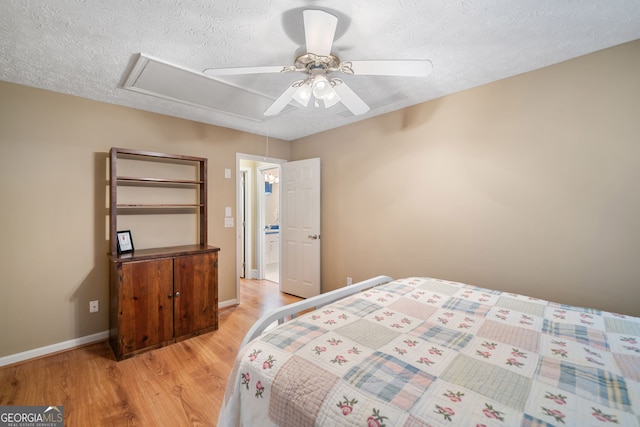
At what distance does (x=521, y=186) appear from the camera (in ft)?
7.14

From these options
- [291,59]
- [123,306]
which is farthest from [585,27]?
[123,306]

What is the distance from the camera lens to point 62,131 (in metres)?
2.46

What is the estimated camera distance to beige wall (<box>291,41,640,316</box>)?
182cm

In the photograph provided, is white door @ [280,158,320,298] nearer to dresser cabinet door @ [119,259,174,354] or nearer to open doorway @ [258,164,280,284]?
open doorway @ [258,164,280,284]

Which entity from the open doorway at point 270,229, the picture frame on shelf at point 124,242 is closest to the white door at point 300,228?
the open doorway at point 270,229

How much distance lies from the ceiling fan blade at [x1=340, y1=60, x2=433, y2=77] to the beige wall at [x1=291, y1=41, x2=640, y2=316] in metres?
1.23

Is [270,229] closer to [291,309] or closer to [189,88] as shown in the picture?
[189,88]

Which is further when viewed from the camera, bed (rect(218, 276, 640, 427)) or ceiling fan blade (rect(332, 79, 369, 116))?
ceiling fan blade (rect(332, 79, 369, 116))

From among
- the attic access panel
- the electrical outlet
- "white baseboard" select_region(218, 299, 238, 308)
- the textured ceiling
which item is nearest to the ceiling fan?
the textured ceiling

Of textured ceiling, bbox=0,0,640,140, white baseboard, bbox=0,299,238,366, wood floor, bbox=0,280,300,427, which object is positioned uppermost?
textured ceiling, bbox=0,0,640,140

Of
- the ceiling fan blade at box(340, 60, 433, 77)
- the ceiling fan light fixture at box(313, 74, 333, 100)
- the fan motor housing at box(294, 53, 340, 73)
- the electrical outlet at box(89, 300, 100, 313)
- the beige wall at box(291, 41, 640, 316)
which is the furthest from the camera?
the electrical outlet at box(89, 300, 100, 313)

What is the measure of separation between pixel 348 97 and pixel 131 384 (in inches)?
103

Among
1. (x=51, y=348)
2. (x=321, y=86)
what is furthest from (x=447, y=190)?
(x=51, y=348)

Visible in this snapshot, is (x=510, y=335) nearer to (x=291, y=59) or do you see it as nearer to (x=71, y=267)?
(x=291, y=59)
